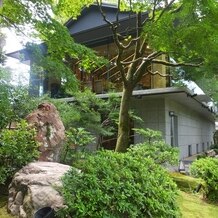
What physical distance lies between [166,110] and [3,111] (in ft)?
24.0

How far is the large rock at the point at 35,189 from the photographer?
12.3 ft

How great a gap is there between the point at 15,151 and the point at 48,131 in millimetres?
959

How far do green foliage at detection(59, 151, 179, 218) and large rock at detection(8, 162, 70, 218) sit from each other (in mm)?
434

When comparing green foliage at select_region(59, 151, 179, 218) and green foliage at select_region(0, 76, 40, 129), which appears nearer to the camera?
green foliage at select_region(59, 151, 179, 218)

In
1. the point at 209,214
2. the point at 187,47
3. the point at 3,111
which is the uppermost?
the point at 187,47

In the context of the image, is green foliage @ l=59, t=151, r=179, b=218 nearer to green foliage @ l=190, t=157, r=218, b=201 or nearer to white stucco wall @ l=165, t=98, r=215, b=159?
green foliage @ l=190, t=157, r=218, b=201

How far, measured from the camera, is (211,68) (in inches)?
268

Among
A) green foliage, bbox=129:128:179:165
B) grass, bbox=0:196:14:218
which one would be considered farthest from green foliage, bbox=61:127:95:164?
grass, bbox=0:196:14:218

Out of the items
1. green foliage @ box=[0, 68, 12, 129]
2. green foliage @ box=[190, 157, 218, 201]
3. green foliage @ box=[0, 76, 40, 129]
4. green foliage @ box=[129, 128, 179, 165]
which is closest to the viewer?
green foliage @ box=[0, 68, 12, 129]

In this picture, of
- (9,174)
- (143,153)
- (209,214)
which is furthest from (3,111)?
(209,214)

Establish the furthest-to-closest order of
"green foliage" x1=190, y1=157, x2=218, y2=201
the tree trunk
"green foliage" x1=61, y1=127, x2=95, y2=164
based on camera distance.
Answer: the tree trunk < "green foliage" x1=61, y1=127, x2=95, y2=164 < "green foliage" x1=190, y1=157, x2=218, y2=201

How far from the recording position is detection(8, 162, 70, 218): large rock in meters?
3.76

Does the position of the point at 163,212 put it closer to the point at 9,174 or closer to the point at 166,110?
the point at 9,174

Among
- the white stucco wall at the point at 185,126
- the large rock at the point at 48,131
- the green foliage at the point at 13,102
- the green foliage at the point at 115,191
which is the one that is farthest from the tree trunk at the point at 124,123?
the green foliage at the point at 115,191
